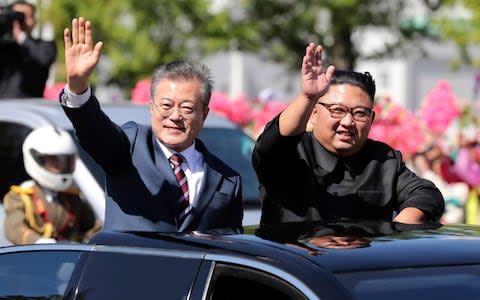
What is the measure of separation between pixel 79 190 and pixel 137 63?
19198mm

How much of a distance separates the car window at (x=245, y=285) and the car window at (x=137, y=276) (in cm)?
8

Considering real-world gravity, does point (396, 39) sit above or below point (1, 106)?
above

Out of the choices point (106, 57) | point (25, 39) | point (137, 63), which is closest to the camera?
point (25, 39)

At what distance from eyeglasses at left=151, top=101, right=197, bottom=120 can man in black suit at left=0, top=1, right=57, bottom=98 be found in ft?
18.2

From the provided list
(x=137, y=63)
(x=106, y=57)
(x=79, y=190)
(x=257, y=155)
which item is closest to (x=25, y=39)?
(x=79, y=190)

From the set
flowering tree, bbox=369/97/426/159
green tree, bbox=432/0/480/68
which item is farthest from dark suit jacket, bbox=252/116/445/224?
green tree, bbox=432/0/480/68

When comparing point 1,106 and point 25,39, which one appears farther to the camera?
point 25,39

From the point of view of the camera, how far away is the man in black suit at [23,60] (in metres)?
10.4

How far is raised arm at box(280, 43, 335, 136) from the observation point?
15.6ft

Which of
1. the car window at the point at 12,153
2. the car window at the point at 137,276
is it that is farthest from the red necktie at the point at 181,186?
the car window at the point at 12,153

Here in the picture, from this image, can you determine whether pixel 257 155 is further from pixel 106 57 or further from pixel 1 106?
pixel 106 57

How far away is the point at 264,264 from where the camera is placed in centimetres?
374

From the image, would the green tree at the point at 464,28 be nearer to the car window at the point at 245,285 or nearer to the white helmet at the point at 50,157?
the white helmet at the point at 50,157

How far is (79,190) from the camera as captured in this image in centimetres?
752
